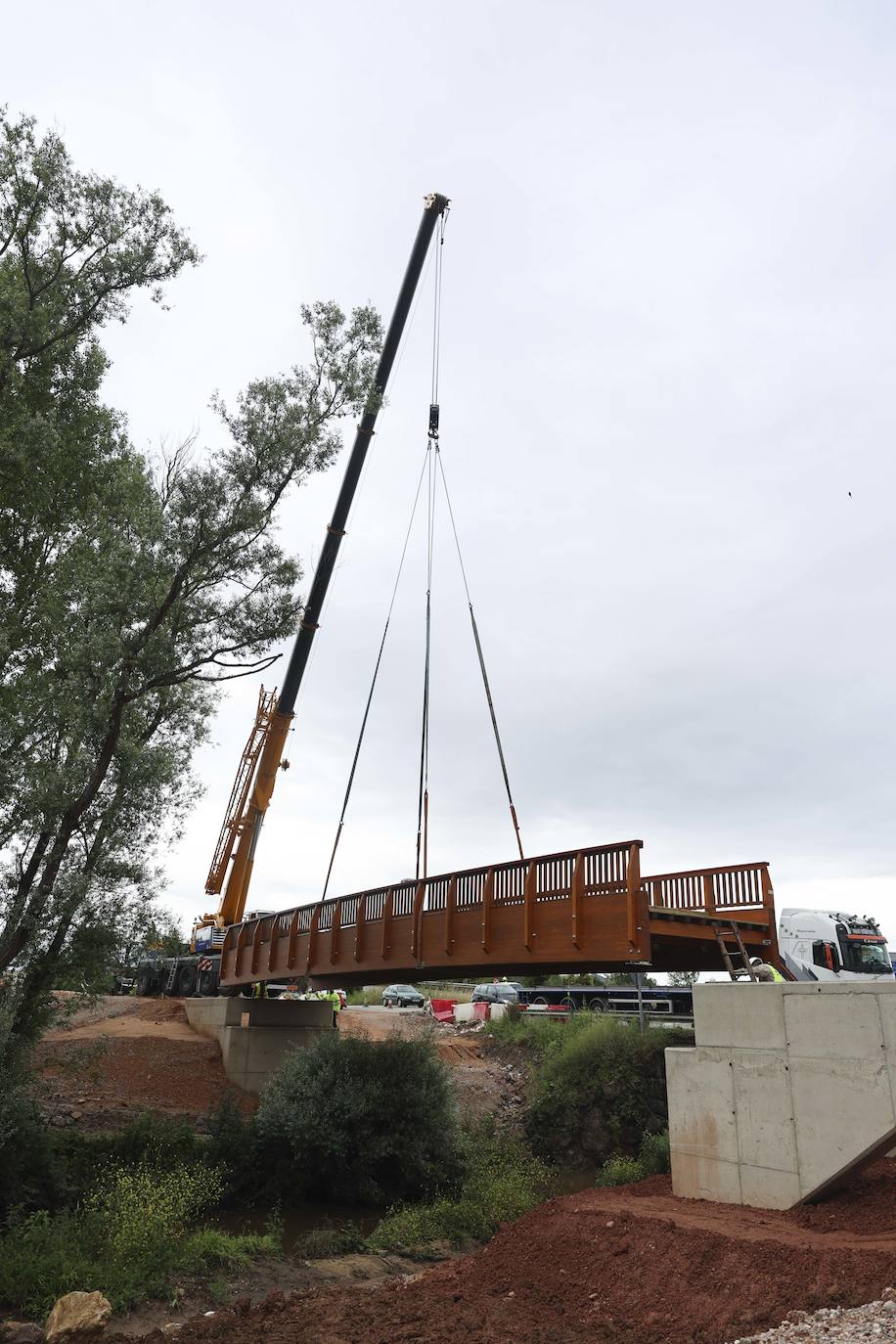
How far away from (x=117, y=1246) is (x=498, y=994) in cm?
2940

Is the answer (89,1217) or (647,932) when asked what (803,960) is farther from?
(89,1217)

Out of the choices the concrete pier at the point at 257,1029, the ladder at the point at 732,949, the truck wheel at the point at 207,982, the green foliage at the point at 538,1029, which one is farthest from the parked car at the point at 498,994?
the ladder at the point at 732,949

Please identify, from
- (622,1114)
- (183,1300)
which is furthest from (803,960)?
(183,1300)

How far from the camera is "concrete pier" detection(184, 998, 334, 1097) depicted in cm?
2436

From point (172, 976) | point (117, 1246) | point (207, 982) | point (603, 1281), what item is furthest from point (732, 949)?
point (172, 976)

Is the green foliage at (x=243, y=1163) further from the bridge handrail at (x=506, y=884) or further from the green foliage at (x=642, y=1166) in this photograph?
the green foliage at (x=642, y=1166)

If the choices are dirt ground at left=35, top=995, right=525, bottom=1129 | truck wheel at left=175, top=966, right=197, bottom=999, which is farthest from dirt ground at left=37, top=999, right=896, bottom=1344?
truck wheel at left=175, top=966, right=197, bottom=999

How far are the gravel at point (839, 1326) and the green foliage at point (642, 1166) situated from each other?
42.5 ft

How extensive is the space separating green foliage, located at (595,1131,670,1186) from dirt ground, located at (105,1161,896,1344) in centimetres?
850

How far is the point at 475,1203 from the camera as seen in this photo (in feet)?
55.1

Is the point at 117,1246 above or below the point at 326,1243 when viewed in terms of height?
above

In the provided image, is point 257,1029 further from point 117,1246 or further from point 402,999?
point 402,999

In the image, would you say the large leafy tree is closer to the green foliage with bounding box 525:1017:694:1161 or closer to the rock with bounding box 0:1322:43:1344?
the rock with bounding box 0:1322:43:1344

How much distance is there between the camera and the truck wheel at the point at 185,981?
105ft
